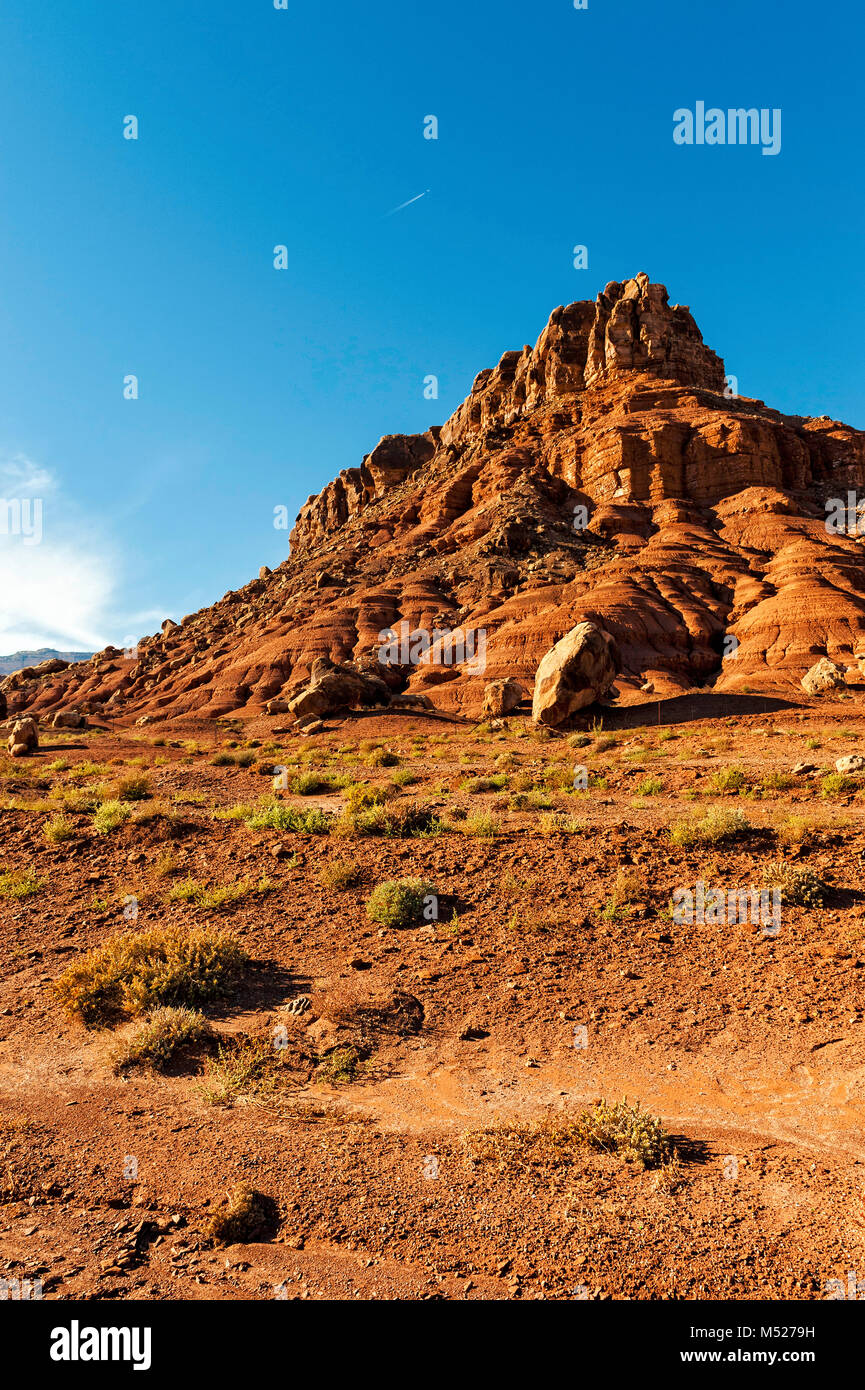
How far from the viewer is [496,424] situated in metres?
87.0

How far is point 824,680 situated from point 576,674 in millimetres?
12168

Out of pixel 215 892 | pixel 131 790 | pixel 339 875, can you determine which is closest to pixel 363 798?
pixel 339 875

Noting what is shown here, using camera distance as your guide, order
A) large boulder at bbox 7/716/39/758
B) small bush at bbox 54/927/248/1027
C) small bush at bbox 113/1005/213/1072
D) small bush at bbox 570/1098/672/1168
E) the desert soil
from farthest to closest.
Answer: large boulder at bbox 7/716/39/758
small bush at bbox 54/927/248/1027
small bush at bbox 113/1005/213/1072
small bush at bbox 570/1098/672/1168
the desert soil

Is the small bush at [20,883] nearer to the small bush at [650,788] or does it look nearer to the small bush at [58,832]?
the small bush at [58,832]

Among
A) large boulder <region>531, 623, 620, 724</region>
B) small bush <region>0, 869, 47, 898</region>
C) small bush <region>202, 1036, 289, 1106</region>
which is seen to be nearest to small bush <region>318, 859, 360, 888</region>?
small bush <region>202, 1036, 289, 1106</region>

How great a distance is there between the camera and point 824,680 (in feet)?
92.4

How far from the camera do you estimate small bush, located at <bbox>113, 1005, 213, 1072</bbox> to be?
6.18 m

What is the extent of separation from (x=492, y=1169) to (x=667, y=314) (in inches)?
3923

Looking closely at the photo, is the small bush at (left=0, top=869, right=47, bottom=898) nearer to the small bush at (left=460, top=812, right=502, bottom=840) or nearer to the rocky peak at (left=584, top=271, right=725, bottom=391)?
the small bush at (left=460, top=812, right=502, bottom=840)

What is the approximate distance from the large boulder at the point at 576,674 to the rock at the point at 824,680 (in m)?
9.83

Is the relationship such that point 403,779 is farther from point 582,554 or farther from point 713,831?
point 582,554

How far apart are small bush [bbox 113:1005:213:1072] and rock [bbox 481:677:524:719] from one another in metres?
26.4
